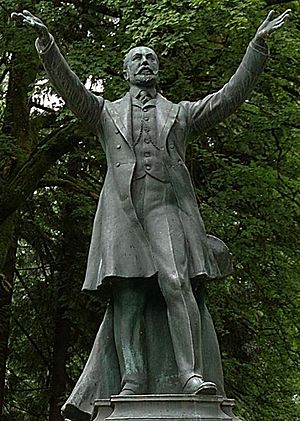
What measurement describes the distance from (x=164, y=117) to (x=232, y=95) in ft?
1.40

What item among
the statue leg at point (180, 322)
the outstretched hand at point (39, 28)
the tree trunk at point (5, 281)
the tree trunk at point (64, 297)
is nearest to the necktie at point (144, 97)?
the outstretched hand at point (39, 28)

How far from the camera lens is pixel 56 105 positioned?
13102 mm

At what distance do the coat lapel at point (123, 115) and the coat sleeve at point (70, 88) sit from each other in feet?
0.26

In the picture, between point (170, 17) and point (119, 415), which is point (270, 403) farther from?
point (119, 415)

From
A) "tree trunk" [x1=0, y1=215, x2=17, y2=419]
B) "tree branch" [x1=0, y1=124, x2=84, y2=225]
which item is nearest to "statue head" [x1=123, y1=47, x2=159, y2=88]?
"tree branch" [x1=0, y1=124, x2=84, y2=225]

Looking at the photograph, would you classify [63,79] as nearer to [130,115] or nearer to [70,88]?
[70,88]

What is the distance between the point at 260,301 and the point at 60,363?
3.04 m

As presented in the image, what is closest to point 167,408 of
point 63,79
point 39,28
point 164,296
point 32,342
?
point 164,296

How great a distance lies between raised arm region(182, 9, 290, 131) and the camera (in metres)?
5.97

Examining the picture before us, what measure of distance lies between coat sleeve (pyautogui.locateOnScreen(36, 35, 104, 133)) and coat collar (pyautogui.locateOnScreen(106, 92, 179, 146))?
10 cm

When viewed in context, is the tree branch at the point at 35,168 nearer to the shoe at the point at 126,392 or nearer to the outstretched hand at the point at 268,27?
the outstretched hand at the point at 268,27

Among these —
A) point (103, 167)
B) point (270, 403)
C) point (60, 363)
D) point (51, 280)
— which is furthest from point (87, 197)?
point (270, 403)

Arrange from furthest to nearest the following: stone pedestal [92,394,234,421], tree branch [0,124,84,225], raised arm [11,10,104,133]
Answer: tree branch [0,124,84,225] < raised arm [11,10,104,133] < stone pedestal [92,394,234,421]

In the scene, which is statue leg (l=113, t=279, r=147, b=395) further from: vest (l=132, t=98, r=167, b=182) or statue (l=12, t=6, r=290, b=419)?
vest (l=132, t=98, r=167, b=182)
